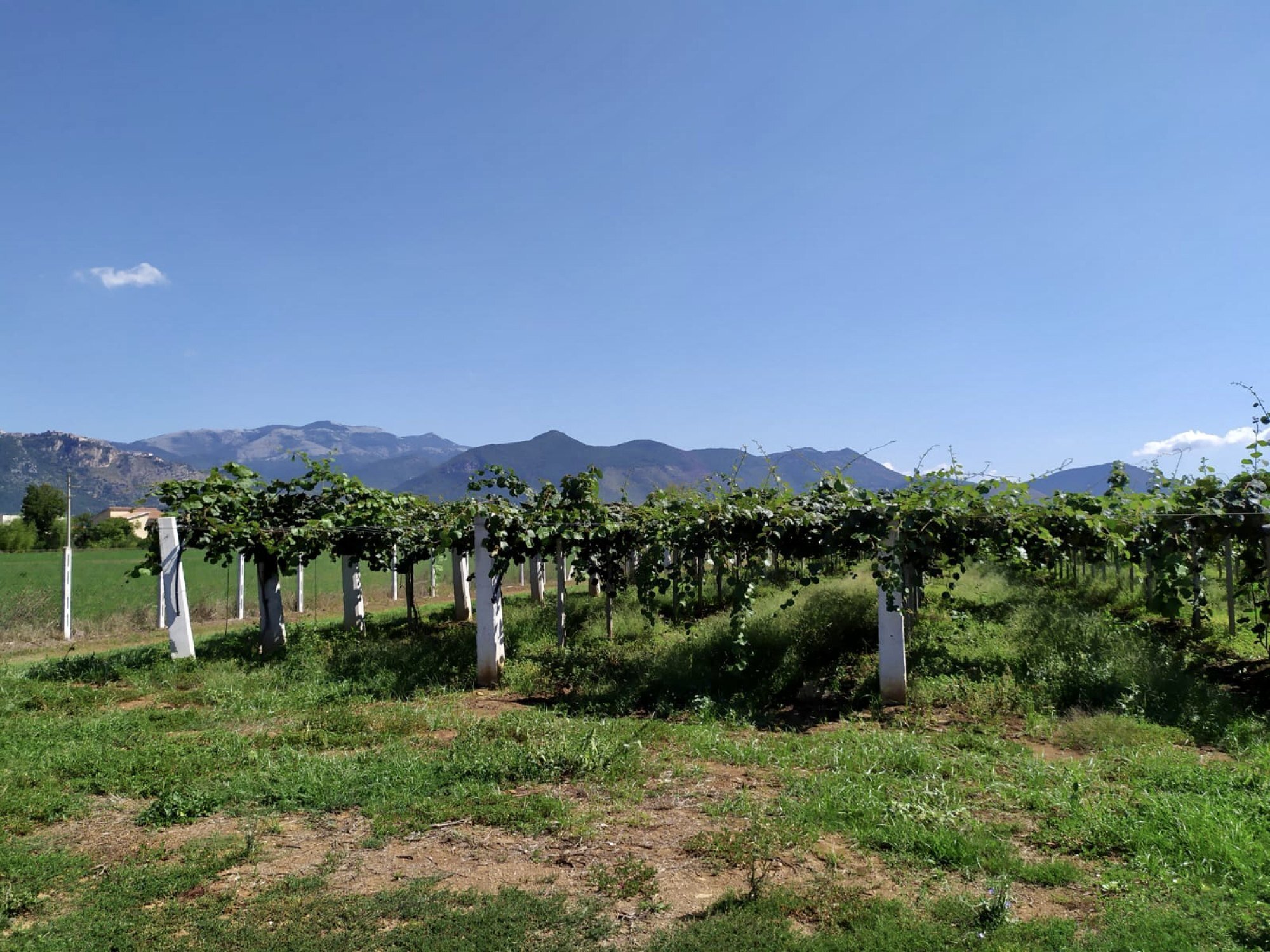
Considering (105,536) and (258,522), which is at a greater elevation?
(258,522)

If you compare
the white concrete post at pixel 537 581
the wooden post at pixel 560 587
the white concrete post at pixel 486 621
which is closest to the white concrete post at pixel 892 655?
the wooden post at pixel 560 587

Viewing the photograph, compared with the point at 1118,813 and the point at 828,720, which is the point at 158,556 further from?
the point at 1118,813

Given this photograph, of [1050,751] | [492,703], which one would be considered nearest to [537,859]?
[492,703]

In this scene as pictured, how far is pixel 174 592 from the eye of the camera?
9.91 m

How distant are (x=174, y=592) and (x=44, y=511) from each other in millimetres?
56356

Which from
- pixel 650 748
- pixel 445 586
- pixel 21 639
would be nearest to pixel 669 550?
pixel 650 748

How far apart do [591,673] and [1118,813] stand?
5.44m

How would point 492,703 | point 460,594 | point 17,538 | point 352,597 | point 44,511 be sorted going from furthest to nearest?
point 44,511 → point 17,538 → point 460,594 → point 352,597 → point 492,703

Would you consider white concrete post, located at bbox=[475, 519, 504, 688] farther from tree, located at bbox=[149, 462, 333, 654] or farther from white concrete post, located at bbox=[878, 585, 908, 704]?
white concrete post, located at bbox=[878, 585, 908, 704]

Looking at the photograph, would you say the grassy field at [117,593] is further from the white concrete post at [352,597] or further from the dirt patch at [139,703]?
the dirt patch at [139,703]

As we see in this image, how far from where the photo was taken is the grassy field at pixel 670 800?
3.38 m

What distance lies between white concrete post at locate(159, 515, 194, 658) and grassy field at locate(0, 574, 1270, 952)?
0.68 meters

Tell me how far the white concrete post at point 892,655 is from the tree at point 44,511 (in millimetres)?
58724

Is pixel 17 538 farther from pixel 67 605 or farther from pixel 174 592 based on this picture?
pixel 174 592
